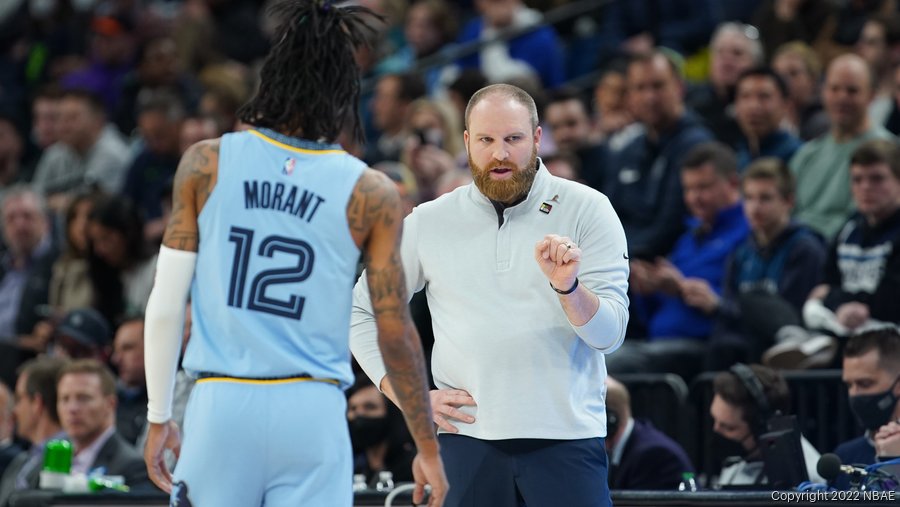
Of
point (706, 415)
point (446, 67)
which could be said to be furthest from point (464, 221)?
point (446, 67)

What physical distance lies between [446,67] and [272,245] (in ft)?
31.7

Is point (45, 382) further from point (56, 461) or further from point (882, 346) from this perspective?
point (882, 346)

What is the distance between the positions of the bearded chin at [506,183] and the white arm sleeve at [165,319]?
133 centimetres

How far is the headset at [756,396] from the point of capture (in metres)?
6.96

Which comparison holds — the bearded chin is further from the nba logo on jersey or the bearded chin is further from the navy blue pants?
the nba logo on jersey

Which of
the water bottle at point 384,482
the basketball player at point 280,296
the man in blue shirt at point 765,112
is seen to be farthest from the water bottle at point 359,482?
the man in blue shirt at point 765,112

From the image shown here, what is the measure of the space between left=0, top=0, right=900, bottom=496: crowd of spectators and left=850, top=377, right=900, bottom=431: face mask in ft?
2.26

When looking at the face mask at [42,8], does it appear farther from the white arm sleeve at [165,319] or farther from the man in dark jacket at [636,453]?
the white arm sleeve at [165,319]

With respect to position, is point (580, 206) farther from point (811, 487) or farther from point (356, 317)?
point (811, 487)

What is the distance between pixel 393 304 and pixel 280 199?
474 millimetres

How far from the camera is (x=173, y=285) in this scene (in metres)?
4.21

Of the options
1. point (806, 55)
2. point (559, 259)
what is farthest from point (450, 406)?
point (806, 55)

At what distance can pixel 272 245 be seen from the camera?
4.18m

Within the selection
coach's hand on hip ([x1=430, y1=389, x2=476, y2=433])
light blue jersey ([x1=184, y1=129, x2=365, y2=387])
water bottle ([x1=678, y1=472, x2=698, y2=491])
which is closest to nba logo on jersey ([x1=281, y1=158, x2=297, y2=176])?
light blue jersey ([x1=184, y1=129, x2=365, y2=387])
